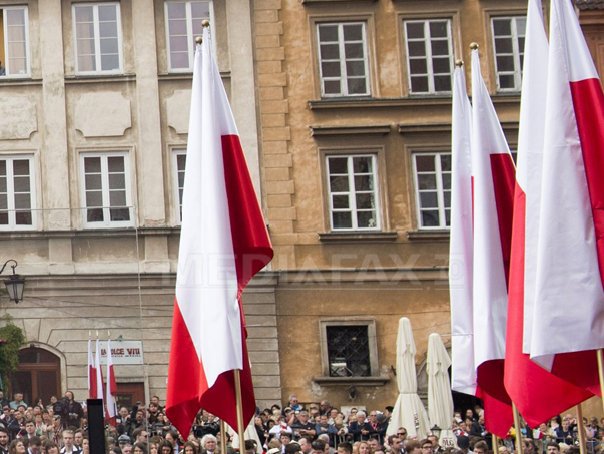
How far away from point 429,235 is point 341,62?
13.9 feet

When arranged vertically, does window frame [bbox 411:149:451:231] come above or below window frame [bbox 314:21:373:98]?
below

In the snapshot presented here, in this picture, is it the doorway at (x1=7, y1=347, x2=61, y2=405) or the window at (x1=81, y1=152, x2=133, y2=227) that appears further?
the window at (x1=81, y1=152, x2=133, y2=227)

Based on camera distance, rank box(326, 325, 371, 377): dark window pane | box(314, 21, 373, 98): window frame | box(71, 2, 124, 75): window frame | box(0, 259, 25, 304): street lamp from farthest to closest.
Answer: box(314, 21, 373, 98): window frame < box(71, 2, 124, 75): window frame < box(326, 325, 371, 377): dark window pane < box(0, 259, 25, 304): street lamp

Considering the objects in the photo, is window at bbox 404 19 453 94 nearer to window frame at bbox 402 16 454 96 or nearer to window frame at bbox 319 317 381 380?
window frame at bbox 402 16 454 96

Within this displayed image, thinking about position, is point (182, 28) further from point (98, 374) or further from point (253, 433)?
point (98, 374)

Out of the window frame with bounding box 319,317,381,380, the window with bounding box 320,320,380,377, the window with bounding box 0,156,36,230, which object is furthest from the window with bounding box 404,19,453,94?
the window with bounding box 0,156,36,230

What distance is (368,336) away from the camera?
29.9 m

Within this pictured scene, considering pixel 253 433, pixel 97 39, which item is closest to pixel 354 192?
pixel 97 39

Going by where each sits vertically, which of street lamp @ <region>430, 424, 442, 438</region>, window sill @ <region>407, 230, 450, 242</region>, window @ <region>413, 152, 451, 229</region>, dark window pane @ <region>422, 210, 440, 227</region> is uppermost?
window @ <region>413, 152, 451, 229</region>

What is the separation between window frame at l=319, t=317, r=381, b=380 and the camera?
2967 cm

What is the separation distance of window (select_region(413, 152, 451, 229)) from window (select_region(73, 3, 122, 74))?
6.83 metres

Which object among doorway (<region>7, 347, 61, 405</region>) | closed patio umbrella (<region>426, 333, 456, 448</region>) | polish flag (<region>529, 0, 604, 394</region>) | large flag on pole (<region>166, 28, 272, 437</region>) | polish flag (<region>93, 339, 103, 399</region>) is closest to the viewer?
polish flag (<region>529, 0, 604, 394</region>)

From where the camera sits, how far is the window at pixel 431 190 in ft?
100

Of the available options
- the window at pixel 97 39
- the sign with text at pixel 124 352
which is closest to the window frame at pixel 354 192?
the window at pixel 97 39
